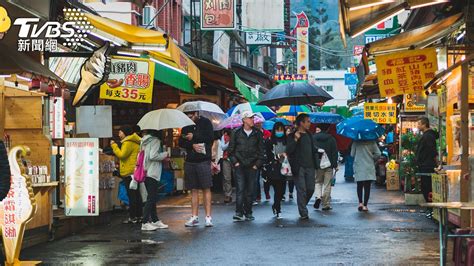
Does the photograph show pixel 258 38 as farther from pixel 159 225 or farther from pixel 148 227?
pixel 148 227

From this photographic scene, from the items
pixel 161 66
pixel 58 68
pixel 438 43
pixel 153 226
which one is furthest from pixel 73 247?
pixel 161 66

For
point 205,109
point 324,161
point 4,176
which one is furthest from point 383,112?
point 4,176

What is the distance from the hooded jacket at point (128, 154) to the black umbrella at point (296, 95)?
6.11 metres

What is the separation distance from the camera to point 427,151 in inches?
666

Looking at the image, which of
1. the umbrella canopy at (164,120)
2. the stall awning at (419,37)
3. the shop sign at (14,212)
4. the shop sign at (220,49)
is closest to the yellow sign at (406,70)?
the stall awning at (419,37)

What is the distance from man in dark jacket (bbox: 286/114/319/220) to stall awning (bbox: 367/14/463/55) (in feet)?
10.5

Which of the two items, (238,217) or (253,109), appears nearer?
(238,217)

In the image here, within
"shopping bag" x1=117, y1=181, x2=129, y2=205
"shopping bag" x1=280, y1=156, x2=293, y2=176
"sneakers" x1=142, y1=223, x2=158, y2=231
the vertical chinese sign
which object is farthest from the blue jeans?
the vertical chinese sign

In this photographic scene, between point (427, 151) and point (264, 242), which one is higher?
point (427, 151)

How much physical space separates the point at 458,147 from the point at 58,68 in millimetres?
7990

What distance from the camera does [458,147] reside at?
13.3 meters

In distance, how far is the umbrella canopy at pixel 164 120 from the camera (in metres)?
15.1

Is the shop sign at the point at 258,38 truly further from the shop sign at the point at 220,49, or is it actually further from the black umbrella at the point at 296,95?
the black umbrella at the point at 296,95

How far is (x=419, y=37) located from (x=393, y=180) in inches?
535
